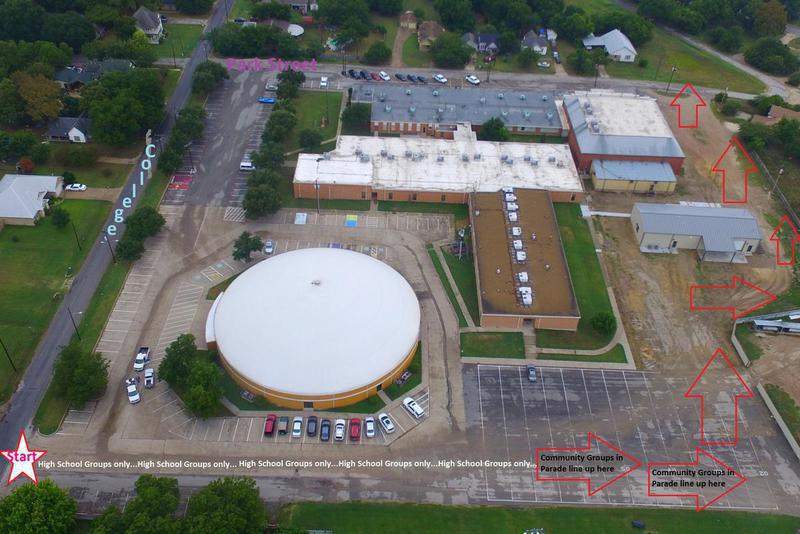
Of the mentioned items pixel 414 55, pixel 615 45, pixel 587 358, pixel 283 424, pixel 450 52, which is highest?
pixel 615 45

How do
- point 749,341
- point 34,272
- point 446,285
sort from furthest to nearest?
point 446,285, point 34,272, point 749,341

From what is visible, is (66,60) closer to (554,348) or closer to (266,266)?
(266,266)

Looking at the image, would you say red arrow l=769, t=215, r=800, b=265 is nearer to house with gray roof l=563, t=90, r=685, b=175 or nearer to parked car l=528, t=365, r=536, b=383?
house with gray roof l=563, t=90, r=685, b=175

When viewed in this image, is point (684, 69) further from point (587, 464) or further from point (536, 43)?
point (587, 464)

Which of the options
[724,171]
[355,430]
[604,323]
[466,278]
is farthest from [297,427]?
[724,171]

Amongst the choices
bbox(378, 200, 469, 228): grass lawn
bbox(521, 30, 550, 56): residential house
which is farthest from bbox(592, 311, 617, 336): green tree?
bbox(521, 30, 550, 56): residential house

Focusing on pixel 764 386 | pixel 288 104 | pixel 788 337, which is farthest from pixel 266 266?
pixel 788 337
